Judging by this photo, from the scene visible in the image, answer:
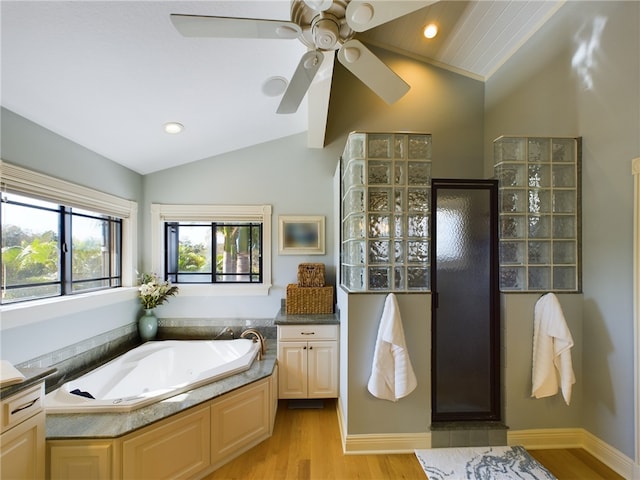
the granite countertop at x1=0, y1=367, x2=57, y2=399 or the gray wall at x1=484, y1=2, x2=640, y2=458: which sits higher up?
the gray wall at x1=484, y1=2, x2=640, y2=458

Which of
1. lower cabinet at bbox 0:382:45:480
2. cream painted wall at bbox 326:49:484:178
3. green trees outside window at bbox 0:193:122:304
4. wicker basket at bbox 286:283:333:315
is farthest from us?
cream painted wall at bbox 326:49:484:178

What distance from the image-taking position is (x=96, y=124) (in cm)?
213

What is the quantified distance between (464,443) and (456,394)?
1.06 ft

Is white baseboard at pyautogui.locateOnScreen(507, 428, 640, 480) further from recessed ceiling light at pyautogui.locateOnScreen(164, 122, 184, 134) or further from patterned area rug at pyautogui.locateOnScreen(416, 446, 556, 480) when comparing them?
recessed ceiling light at pyautogui.locateOnScreen(164, 122, 184, 134)

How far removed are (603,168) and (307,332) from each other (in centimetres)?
260

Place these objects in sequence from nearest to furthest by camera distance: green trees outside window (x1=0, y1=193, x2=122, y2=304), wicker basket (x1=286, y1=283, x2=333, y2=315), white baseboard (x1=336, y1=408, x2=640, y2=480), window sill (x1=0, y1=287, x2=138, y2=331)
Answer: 1. window sill (x1=0, y1=287, x2=138, y2=331)
2. green trees outside window (x1=0, y1=193, x2=122, y2=304)
3. white baseboard (x1=336, y1=408, x2=640, y2=480)
4. wicker basket (x1=286, y1=283, x2=333, y2=315)

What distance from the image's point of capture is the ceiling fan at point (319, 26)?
112 cm

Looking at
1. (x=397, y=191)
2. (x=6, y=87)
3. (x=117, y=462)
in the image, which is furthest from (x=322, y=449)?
(x=6, y=87)

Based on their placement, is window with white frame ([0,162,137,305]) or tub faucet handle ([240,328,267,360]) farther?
tub faucet handle ([240,328,267,360])

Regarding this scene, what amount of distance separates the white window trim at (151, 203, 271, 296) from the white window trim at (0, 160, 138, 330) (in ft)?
0.65

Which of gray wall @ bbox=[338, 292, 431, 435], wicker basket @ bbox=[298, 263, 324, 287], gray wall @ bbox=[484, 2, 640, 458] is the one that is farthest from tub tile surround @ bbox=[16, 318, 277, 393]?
gray wall @ bbox=[484, 2, 640, 458]

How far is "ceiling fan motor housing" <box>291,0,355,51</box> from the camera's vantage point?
3.82 feet

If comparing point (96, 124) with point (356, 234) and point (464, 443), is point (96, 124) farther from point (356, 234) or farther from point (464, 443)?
point (464, 443)

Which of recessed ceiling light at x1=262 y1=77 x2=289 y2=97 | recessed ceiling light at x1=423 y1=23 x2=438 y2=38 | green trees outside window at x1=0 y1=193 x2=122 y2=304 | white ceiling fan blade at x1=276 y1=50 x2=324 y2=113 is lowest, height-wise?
green trees outside window at x1=0 y1=193 x2=122 y2=304
